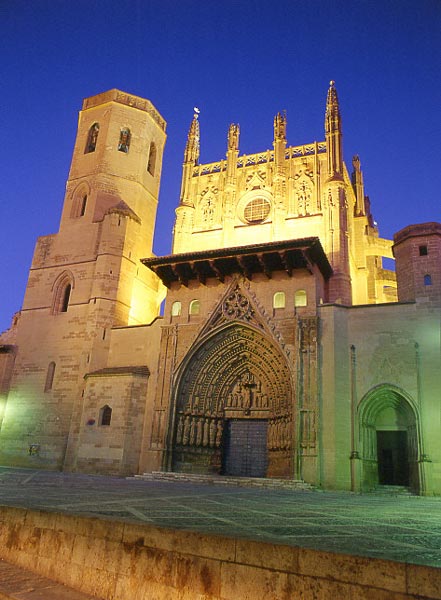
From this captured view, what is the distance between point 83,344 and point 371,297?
1332 centimetres

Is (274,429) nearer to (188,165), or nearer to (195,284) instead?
(195,284)

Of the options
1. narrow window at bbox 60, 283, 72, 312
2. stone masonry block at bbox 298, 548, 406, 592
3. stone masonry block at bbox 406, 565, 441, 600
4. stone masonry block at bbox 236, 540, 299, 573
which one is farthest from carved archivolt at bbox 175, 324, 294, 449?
stone masonry block at bbox 406, 565, 441, 600

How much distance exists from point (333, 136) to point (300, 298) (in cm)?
902

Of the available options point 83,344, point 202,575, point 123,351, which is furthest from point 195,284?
point 202,575

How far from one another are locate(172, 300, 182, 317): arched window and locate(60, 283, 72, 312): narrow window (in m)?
5.71

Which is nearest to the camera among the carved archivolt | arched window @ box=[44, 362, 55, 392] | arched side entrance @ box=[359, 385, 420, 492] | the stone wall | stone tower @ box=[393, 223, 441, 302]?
the stone wall

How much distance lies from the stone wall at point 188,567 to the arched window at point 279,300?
12.5 m

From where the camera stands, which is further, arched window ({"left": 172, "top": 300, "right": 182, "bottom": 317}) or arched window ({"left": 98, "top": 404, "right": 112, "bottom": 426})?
arched window ({"left": 172, "top": 300, "right": 182, "bottom": 317})

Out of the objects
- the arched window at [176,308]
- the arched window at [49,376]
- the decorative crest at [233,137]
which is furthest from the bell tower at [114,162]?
the arched window at [49,376]

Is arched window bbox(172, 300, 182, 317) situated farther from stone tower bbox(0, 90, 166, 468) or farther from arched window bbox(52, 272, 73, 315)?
arched window bbox(52, 272, 73, 315)

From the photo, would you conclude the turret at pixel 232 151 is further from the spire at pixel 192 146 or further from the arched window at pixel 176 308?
the arched window at pixel 176 308

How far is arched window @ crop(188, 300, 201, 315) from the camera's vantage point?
17.0m

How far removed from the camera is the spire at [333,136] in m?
19.8

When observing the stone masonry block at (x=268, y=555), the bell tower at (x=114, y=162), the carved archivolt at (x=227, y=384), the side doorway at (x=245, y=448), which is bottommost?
the stone masonry block at (x=268, y=555)
